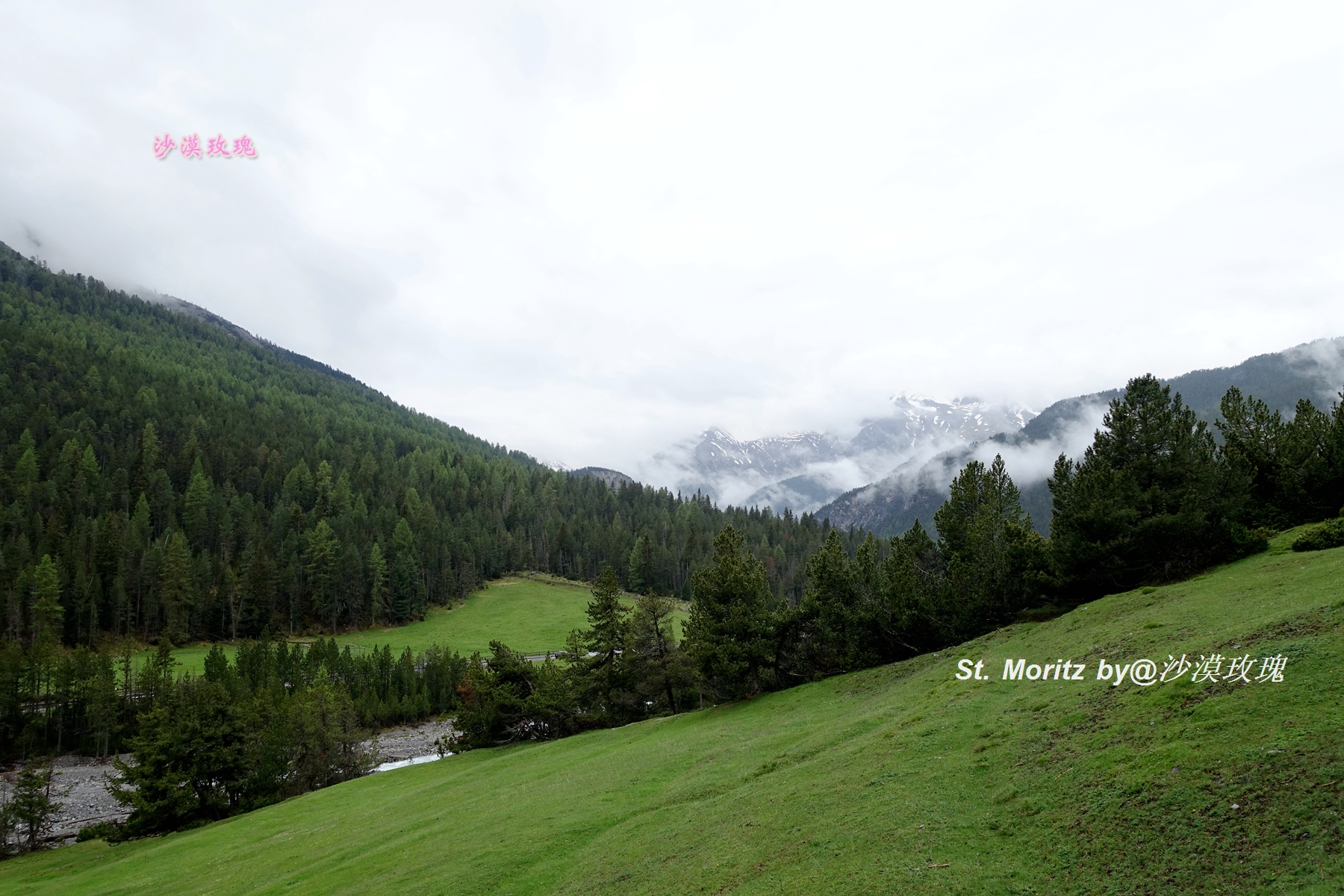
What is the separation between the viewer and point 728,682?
54406mm

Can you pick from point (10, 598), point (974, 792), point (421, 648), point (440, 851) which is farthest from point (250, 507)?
point (974, 792)

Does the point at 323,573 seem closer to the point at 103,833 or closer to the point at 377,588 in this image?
the point at 377,588

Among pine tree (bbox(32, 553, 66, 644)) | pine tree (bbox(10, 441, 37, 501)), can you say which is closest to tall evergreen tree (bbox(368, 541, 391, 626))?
pine tree (bbox(32, 553, 66, 644))

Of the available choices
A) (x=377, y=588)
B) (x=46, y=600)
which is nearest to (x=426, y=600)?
(x=377, y=588)

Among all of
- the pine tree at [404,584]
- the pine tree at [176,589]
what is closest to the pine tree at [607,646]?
the pine tree at [176,589]

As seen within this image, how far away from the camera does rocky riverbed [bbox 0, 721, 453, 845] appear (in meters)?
62.7

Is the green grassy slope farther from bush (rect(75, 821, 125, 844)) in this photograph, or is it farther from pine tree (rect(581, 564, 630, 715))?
pine tree (rect(581, 564, 630, 715))

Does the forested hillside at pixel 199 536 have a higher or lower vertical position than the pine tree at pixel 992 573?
higher

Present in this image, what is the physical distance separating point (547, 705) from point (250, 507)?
427ft

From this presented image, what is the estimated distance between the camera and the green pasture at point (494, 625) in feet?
424

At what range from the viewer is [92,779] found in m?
76.3

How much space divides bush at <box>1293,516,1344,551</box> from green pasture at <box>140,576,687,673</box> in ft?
309

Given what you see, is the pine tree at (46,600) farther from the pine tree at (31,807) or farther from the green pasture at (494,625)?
the pine tree at (31,807)

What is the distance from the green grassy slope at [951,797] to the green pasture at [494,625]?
3299 inches
